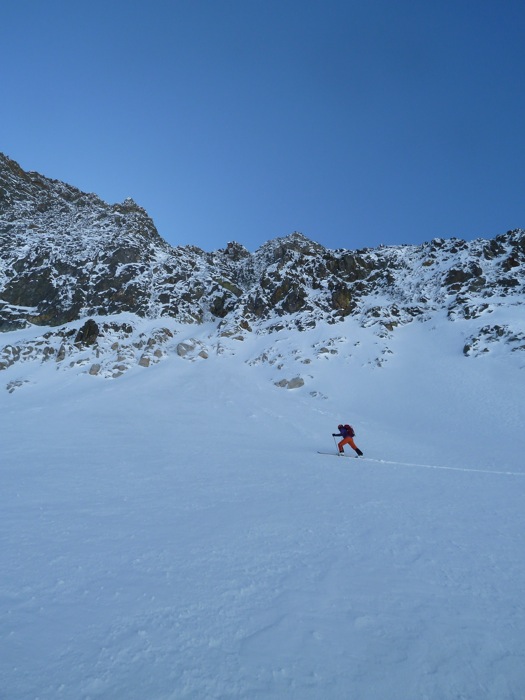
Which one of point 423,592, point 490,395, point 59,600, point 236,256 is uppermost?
point 236,256

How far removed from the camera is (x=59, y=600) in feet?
→ 15.2

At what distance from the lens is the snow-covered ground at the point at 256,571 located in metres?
3.54

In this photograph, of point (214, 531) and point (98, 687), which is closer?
point (98, 687)

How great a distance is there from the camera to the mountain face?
41.5 meters

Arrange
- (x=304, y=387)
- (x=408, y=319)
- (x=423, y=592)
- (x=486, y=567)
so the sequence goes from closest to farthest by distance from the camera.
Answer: (x=423, y=592) < (x=486, y=567) < (x=304, y=387) < (x=408, y=319)

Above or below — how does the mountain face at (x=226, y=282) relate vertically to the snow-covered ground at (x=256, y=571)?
above

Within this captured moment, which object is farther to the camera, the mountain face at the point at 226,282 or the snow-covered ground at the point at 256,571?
the mountain face at the point at 226,282

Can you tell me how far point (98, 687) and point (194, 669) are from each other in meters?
0.89

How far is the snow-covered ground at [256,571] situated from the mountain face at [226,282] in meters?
27.2

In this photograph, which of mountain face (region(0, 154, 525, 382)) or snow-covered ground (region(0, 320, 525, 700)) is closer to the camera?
snow-covered ground (region(0, 320, 525, 700))

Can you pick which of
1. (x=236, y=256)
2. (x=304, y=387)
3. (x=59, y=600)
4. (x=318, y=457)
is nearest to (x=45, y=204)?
(x=236, y=256)

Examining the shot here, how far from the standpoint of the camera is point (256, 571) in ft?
17.8

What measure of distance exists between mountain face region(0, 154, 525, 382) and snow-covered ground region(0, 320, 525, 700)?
27236mm

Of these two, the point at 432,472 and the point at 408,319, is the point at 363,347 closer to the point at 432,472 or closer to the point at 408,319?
the point at 408,319
